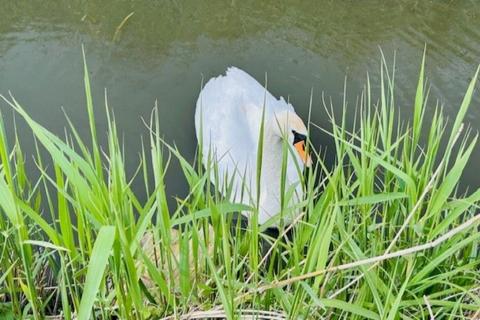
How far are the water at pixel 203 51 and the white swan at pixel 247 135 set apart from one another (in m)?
0.22

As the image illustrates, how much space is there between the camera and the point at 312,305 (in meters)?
1.42

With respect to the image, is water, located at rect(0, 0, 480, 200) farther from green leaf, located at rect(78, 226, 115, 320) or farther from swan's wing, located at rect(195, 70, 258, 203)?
green leaf, located at rect(78, 226, 115, 320)

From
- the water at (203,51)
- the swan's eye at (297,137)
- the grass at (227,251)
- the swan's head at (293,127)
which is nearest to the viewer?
the grass at (227,251)

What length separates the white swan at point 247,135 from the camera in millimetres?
2689

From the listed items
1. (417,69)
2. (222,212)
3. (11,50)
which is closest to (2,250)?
(222,212)

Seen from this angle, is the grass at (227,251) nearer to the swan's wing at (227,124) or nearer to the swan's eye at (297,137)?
the swan's eye at (297,137)

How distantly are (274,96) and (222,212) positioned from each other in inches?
96.1

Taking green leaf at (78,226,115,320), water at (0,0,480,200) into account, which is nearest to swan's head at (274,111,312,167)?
water at (0,0,480,200)

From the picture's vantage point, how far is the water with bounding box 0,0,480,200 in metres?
3.64

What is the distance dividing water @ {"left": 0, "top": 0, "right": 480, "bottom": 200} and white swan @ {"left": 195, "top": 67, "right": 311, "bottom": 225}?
221 mm

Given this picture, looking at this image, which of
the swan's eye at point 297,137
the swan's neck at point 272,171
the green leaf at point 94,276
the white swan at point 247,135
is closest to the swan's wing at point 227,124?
the white swan at point 247,135

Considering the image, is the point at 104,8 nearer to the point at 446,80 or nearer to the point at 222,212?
the point at 446,80

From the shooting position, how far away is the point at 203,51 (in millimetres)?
4176

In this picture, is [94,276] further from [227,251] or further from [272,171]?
[272,171]
